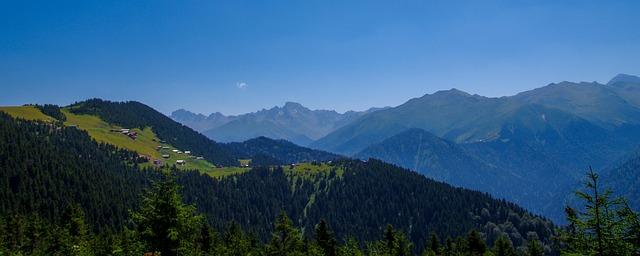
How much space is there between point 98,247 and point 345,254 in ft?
180

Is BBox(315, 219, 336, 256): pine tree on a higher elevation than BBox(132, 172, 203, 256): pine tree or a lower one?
lower

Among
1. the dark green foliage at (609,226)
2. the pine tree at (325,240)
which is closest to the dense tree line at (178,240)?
the pine tree at (325,240)

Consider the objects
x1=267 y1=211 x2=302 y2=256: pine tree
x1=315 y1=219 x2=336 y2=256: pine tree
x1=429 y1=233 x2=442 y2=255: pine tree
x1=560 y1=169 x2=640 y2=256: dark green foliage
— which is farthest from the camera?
x1=429 y1=233 x2=442 y2=255: pine tree

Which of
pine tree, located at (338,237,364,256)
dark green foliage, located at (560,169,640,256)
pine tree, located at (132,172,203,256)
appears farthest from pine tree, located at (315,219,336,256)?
dark green foliage, located at (560,169,640,256)

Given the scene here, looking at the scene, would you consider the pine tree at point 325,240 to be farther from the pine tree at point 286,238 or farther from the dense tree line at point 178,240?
the pine tree at point 286,238

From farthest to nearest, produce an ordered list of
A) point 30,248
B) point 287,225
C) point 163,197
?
point 30,248, point 287,225, point 163,197

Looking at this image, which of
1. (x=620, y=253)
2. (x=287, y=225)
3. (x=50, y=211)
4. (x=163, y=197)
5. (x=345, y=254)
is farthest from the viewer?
(x=50, y=211)

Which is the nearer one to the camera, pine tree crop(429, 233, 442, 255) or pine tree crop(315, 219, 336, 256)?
pine tree crop(315, 219, 336, 256)

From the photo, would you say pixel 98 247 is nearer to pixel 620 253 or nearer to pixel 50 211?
pixel 620 253

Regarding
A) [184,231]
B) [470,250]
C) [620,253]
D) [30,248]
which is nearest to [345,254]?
[470,250]

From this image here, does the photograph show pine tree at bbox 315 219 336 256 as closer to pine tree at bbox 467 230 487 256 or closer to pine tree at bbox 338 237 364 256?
pine tree at bbox 338 237 364 256

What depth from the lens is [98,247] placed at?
Answer: 9506 centimetres

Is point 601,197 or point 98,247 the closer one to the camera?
point 601,197

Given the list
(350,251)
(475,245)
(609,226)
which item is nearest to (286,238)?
(350,251)
